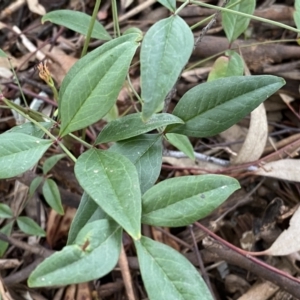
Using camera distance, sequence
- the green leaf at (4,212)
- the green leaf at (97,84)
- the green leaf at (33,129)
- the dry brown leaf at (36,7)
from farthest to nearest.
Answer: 1. the dry brown leaf at (36,7)
2. the green leaf at (4,212)
3. the green leaf at (33,129)
4. the green leaf at (97,84)

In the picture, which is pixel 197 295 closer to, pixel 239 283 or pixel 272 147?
pixel 239 283

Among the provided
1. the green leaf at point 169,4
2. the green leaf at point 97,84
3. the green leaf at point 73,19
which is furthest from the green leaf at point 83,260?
the green leaf at point 73,19

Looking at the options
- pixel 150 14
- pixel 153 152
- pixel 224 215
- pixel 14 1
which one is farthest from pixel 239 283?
pixel 14 1

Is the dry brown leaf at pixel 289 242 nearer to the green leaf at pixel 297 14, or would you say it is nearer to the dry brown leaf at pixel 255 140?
the dry brown leaf at pixel 255 140

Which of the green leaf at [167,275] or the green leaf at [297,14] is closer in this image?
the green leaf at [167,275]

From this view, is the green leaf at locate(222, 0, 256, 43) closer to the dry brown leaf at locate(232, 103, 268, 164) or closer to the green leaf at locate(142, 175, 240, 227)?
the dry brown leaf at locate(232, 103, 268, 164)

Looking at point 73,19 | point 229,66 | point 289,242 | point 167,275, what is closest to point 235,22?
point 229,66
